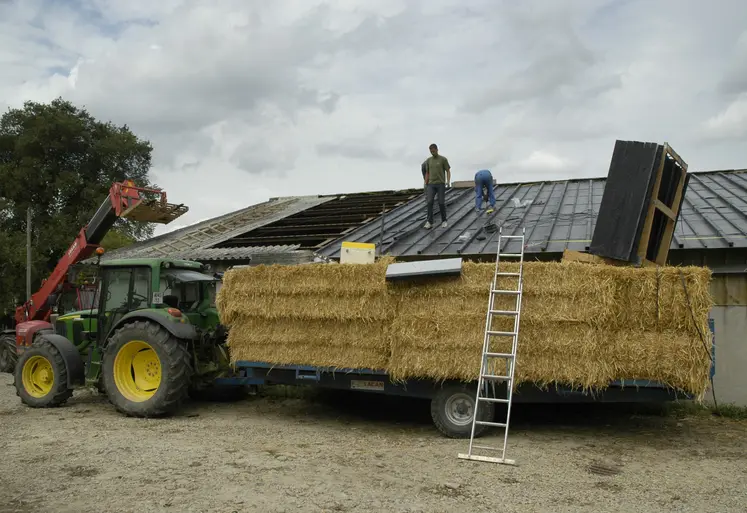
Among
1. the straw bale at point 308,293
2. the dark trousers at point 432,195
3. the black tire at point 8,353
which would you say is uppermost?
the dark trousers at point 432,195

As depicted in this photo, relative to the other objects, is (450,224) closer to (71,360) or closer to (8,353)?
(71,360)

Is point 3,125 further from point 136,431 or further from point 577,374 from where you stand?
point 577,374

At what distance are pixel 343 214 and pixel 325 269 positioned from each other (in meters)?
9.08

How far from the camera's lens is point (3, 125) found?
2759 cm

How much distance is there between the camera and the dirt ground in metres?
4.85

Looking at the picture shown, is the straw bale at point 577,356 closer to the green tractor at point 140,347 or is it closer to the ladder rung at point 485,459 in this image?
the ladder rung at point 485,459

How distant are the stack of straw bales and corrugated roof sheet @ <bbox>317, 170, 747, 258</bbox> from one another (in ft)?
10.7

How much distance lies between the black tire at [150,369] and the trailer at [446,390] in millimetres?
796

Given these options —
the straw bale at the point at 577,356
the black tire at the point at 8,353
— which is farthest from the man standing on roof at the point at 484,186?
the black tire at the point at 8,353

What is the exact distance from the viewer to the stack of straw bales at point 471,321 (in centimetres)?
646

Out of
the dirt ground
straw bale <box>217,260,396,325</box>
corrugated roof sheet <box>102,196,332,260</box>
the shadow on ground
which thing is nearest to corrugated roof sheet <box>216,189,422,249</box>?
corrugated roof sheet <box>102,196,332,260</box>

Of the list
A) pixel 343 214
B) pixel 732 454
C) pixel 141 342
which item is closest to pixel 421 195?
pixel 343 214

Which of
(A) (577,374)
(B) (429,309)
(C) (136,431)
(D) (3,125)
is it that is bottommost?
(C) (136,431)

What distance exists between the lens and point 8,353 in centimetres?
1411
